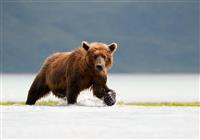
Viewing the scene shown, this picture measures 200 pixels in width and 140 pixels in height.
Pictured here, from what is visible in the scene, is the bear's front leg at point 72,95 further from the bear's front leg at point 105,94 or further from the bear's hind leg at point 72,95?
the bear's front leg at point 105,94

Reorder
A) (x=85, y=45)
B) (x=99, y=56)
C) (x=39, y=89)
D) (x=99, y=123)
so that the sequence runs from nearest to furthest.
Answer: (x=99, y=123)
(x=99, y=56)
(x=85, y=45)
(x=39, y=89)

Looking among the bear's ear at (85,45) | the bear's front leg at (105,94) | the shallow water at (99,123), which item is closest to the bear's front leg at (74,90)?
the bear's front leg at (105,94)

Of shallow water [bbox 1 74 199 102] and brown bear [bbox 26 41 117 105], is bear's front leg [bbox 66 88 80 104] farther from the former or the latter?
shallow water [bbox 1 74 199 102]

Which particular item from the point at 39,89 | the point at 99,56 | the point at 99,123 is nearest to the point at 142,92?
the point at 39,89

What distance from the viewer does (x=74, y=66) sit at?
12.3m

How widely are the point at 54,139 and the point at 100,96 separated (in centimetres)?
554

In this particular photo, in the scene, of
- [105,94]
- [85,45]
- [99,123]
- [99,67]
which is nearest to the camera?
[99,123]

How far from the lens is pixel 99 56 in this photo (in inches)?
464

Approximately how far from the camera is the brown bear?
11922mm

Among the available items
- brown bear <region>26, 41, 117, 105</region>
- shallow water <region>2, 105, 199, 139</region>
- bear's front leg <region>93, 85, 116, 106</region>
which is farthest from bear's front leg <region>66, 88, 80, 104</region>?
shallow water <region>2, 105, 199, 139</region>

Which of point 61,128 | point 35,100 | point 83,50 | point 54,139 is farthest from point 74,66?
point 54,139

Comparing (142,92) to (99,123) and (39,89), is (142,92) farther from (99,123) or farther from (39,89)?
(99,123)

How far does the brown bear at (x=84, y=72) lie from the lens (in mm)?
11922

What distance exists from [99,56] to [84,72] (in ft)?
1.71
